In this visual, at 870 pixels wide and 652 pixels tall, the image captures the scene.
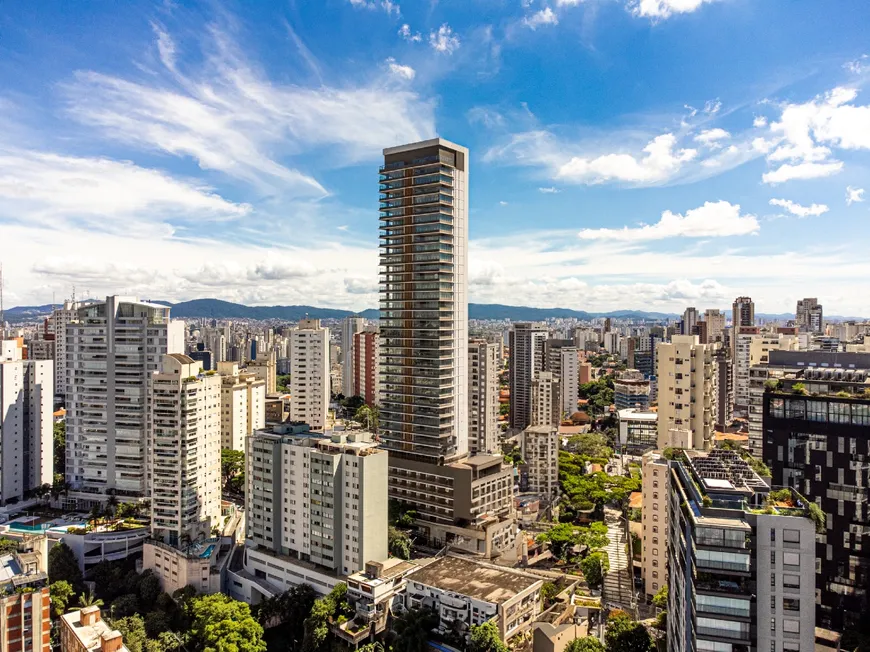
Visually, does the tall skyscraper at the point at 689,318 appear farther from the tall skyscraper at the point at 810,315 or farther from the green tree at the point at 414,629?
the green tree at the point at 414,629

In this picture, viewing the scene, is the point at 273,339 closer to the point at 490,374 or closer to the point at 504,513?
the point at 490,374

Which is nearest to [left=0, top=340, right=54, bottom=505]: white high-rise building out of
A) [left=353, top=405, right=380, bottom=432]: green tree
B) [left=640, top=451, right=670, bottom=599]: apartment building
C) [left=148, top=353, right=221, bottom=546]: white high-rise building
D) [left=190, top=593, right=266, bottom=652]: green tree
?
[left=148, top=353, right=221, bottom=546]: white high-rise building

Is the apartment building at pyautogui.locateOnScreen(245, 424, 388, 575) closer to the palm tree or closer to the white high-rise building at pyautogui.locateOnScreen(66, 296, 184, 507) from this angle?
the palm tree

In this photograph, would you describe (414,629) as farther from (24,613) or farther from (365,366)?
(365,366)

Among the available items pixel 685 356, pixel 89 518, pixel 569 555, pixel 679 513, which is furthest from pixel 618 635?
pixel 89 518

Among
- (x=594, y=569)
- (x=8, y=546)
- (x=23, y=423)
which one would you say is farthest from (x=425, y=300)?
(x=23, y=423)
